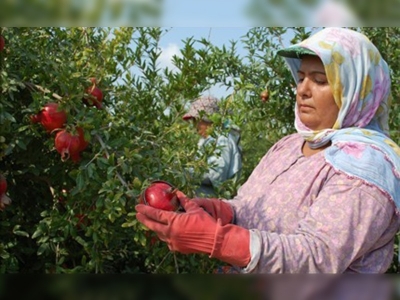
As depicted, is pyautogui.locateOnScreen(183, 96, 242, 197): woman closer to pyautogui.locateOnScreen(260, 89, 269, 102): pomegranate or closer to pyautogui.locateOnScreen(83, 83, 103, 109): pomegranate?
pyautogui.locateOnScreen(260, 89, 269, 102): pomegranate

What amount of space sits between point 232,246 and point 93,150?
2.02ft

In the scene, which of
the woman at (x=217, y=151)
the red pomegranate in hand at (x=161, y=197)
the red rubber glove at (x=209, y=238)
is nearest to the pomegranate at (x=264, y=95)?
the woman at (x=217, y=151)

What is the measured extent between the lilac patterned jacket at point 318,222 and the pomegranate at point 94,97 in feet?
1.74

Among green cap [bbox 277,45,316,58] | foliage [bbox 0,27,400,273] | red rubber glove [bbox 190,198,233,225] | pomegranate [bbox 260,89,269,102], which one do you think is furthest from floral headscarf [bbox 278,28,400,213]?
pomegranate [bbox 260,89,269,102]

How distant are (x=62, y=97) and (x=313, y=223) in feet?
2.37

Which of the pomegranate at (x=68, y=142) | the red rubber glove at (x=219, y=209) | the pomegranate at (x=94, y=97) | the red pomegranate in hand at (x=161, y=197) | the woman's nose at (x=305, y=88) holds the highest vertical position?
the woman's nose at (x=305, y=88)

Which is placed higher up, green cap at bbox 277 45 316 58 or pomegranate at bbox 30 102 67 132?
green cap at bbox 277 45 316 58

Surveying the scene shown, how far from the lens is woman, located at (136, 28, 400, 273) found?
1119mm

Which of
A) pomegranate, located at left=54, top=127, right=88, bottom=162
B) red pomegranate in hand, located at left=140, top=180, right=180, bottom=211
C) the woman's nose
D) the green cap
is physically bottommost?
red pomegranate in hand, located at left=140, top=180, right=180, bottom=211

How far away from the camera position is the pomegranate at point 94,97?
1.65 meters

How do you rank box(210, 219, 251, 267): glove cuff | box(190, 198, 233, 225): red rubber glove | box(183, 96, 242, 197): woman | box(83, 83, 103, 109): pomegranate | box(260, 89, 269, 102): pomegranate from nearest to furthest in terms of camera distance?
box(210, 219, 251, 267): glove cuff < box(190, 198, 233, 225): red rubber glove < box(83, 83, 103, 109): pomegranate < box(183, 96, 242, 197): woman < box(260, 89, 269, 102): pomegranate

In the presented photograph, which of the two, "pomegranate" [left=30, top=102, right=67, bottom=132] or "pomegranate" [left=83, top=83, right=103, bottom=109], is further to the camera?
"pomegranate" [left=83, top=83, right=103, bottom=109]

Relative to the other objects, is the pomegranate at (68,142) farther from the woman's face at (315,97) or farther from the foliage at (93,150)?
the woman's face at (315,97)

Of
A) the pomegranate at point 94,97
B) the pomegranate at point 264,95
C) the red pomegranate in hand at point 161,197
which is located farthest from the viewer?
the pomegranate at point 264,95
